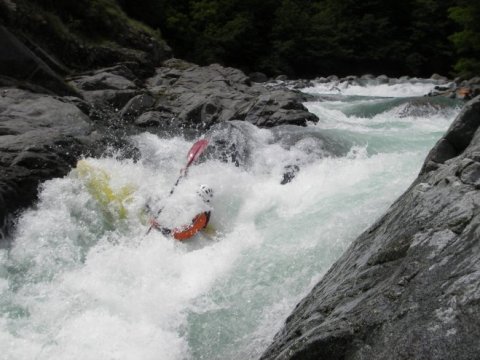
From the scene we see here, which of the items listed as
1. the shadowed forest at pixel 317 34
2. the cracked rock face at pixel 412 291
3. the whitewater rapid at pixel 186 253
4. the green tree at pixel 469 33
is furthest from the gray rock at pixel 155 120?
the green tree at pixel 469 33

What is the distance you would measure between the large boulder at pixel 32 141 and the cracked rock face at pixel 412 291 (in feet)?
14.7

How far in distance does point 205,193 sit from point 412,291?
4334mm

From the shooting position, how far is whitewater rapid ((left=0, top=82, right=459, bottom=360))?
388 centimetres

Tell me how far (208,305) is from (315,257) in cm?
104

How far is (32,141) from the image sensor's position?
22.4 feet

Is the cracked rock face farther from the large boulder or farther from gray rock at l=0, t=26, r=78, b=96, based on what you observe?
gray rock at l=0, t=26, r=78, b=96

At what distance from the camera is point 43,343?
3896 millimetres

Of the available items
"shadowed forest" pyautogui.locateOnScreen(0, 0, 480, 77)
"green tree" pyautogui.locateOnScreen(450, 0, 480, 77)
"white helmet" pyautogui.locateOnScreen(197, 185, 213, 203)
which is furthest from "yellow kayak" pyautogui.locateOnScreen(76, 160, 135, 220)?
"green tree" pyautogui.locateOnScreen(450, 0, 480, 77)

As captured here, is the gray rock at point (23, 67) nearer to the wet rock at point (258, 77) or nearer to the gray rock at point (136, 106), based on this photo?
the gray rock at point (136, 106)

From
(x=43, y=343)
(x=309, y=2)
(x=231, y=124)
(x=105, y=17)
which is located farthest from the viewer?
(x=309, y=2)

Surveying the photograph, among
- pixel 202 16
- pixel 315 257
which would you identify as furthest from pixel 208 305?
pixel 202 16

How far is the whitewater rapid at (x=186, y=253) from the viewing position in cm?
388

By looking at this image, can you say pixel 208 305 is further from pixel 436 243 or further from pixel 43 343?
pixel 436 243

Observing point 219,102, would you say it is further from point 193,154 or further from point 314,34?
point 314,34
